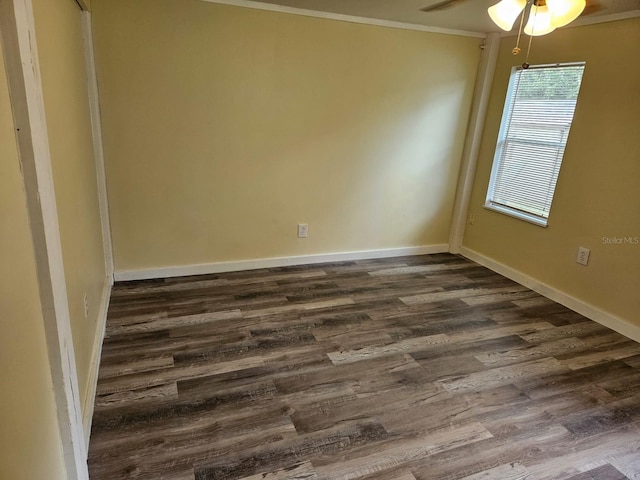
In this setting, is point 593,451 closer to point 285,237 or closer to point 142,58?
point 285,237

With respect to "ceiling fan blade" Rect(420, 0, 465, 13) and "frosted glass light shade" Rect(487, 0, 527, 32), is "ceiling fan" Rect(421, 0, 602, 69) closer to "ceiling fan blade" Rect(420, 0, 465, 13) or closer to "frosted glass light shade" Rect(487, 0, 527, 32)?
"frosted glass light shade" Rect(487, 0, 527, 32)

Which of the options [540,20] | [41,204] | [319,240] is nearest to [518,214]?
[319,240]

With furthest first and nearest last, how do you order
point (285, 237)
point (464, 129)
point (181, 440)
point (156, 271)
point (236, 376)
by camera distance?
point (464, 129) < point (285, 237) < point (156, 271) < point (236, 376) < point (181, 440)

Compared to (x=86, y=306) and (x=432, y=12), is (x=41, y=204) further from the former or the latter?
(x=432, y=12)

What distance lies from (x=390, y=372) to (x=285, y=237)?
5.59 ft

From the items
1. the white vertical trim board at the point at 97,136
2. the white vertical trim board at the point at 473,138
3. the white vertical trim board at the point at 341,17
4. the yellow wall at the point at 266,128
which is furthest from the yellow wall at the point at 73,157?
the white vertical trim board at the point at 473,138

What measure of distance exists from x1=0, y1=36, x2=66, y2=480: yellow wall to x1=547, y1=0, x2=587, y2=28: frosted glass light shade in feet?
6.94

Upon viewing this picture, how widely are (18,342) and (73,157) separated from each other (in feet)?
4.23

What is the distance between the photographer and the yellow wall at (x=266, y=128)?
2.92 metres

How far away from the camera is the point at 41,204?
1100mm

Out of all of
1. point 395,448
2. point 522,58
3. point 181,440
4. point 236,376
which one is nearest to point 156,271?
point 236,376

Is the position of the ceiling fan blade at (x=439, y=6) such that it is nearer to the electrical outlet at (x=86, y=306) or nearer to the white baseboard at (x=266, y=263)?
the white baseboard at (x=266, y=263)

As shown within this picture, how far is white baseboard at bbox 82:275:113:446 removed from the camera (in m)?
1.73

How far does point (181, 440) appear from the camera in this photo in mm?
1781
